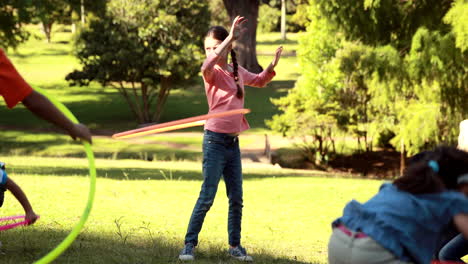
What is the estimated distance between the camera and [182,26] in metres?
32.6

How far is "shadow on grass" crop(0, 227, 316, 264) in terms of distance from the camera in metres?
5.79

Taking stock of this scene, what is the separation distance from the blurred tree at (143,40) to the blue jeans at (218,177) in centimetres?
2599

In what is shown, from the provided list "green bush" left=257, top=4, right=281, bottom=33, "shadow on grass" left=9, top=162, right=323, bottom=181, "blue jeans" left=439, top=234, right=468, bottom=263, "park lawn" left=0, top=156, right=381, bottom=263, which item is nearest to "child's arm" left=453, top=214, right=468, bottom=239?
"blue jeans" left=439, top=234, right=468, bottom=263

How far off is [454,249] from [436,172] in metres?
2.35

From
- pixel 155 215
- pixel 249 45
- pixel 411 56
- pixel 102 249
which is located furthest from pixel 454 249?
pixel 249 45

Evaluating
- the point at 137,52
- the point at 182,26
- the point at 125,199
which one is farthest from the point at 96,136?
the point at 125,199

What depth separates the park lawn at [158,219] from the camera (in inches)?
245

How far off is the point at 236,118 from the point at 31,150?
876 inches

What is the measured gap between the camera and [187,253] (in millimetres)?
6008

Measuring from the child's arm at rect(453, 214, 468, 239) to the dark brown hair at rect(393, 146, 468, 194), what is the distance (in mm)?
173

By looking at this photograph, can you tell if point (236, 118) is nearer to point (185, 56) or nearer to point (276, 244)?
point (276, 244)

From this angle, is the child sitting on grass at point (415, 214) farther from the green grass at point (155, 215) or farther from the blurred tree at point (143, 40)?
the blurred tree at point (143, 40)

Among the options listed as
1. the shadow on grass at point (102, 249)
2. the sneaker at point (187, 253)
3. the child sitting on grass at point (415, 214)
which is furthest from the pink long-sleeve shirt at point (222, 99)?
the child sitting on grass at point (415, 214)

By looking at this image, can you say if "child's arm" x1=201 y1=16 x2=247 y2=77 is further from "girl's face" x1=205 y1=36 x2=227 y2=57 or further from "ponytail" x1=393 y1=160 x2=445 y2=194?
"ponytail" x1=393 y1=160 x2=445 y2=194
